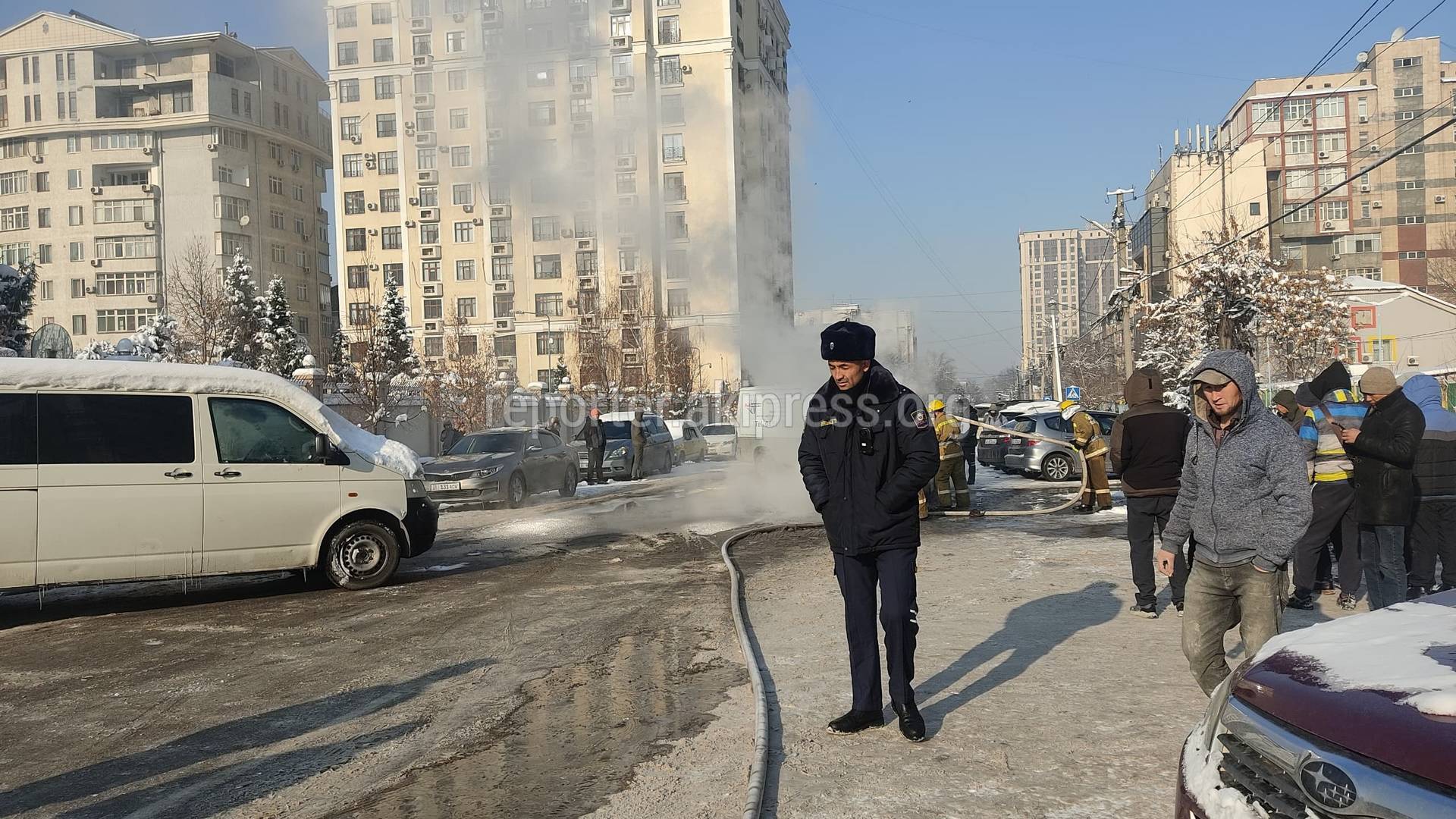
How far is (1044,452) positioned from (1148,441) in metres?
15.9

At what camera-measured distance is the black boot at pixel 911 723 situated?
4.96 meters

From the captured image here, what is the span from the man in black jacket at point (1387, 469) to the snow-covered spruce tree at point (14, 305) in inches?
1335

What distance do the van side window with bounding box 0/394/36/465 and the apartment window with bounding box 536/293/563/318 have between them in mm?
26582

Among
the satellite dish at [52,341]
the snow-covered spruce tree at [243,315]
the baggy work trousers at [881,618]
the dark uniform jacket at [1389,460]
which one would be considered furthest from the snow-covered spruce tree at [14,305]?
the dark uniform jacket at [1389,460]

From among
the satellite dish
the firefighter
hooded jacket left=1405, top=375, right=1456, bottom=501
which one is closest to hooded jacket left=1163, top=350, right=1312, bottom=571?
hooded jacket left=1405, top=375, right=1456, bottom=501

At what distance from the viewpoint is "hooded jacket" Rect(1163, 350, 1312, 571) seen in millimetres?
4508

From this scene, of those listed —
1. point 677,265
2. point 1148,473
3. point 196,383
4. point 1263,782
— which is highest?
point 677,265

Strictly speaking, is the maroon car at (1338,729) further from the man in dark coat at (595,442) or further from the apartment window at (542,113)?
the man in dark coat at (595,442)

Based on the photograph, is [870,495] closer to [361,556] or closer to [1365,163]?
[361,556]

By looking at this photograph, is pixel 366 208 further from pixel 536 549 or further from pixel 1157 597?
pixel 1157 597

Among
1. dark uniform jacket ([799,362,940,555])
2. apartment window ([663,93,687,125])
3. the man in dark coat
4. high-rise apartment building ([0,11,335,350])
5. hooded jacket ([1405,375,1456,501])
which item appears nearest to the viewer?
dark uniform jacket ([799,362,940,555])

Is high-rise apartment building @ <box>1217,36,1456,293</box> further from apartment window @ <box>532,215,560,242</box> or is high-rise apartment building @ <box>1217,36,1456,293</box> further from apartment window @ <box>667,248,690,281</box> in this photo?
apartment window @ <box>532,215,560,242</box>

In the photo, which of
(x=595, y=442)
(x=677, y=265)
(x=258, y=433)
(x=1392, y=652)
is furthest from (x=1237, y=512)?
(x=595, y=442)

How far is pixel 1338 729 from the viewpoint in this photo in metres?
2.62
